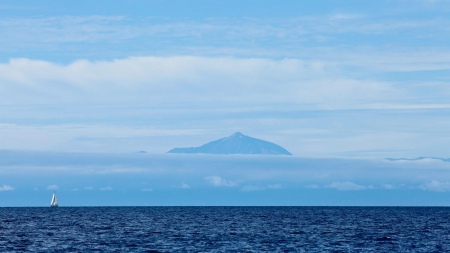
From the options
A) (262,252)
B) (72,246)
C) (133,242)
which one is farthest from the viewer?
(133,242)

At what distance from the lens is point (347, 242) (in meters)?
89.6

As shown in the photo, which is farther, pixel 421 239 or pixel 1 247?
pixel 421 239

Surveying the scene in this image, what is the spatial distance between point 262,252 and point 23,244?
29.6 meters

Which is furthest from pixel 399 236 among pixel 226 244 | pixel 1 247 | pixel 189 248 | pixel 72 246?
pixel 1 247

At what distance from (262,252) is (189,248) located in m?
9.07

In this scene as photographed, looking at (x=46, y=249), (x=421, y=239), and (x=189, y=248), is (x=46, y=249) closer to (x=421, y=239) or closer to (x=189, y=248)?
(x=189, y=248)

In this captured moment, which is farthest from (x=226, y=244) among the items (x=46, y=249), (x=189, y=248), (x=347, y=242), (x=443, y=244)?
(x=443, y=244)

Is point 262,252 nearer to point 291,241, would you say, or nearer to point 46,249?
point 291,241

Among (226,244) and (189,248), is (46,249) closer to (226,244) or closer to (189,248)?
(189,248)

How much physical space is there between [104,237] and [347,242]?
3306 cm

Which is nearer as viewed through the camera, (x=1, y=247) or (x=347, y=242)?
(x=1, y=247)

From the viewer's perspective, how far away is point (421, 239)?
9744 centimetres

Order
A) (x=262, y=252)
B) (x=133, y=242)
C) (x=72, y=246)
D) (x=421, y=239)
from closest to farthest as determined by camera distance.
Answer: (x=262, y=252), (x=72, y=246), (x=133, y=242), (x=421, y=239)

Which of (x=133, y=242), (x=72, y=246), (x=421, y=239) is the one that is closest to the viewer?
(x=72, y=246)
